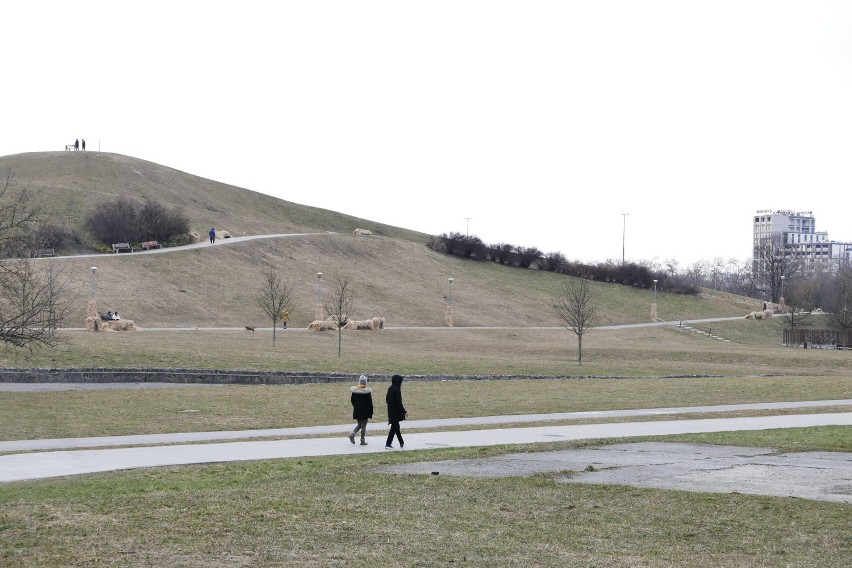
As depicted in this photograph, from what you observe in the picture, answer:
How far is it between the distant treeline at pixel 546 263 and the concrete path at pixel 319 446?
90222 mm

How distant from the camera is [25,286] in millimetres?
38188

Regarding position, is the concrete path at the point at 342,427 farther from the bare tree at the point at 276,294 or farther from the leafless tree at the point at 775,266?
the leafless tree at the point at 775,266

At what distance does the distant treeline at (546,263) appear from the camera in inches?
4473

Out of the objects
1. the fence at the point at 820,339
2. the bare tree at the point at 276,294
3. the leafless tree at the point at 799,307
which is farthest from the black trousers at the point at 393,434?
the leafless tree at the point at 799,307

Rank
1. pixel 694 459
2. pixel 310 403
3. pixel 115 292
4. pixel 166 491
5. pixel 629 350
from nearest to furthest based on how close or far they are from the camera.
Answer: pixel 166 491, pixel 694 459, pixel 310 403, pixel 629 350, pixel 115 292

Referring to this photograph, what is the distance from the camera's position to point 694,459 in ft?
52.6

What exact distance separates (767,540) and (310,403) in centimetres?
1753

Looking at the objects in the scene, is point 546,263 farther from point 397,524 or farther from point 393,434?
point 397,524

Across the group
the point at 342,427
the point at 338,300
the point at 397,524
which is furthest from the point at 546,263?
the point at 397,524

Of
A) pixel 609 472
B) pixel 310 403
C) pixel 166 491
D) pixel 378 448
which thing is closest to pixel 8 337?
pixel 310 403

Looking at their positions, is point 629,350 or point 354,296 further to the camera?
point 354,296

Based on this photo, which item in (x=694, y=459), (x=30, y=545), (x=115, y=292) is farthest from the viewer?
(x=115, y=292)

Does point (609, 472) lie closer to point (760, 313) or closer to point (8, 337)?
point (8, 337)

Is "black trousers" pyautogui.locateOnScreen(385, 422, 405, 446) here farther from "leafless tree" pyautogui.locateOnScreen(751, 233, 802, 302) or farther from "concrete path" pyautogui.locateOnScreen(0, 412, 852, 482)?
"leafless tree" pyautogui.locateOnScreen(751, 233, 802, 302)
